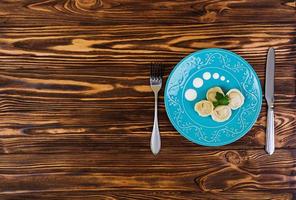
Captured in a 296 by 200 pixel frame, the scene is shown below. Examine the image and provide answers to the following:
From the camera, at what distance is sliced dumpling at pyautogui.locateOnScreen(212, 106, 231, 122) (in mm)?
797

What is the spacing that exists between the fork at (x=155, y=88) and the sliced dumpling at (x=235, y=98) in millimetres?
183

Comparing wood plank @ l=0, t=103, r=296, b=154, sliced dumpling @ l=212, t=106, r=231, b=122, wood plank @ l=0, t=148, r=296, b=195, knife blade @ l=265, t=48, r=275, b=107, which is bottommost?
wood plank @ l=0, t=148, r=296, b=195

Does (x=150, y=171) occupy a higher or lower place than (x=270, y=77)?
lower

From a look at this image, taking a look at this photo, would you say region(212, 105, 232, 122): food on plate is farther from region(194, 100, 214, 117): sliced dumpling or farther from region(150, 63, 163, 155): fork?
region(150, 63, 163, 155): fork

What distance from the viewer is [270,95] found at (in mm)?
803

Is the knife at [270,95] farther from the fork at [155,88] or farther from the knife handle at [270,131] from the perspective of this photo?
the fork at [155,88]

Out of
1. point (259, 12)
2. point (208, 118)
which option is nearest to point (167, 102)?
point (208, 118)

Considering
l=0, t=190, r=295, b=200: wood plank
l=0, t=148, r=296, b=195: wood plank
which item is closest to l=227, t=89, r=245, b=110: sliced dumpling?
l=0, t=148, r=296, b=195: wood plank

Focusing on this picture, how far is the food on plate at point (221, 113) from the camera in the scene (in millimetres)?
796

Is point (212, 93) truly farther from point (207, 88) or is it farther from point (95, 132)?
point (95, 132)

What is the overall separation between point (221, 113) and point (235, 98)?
5 centimetres

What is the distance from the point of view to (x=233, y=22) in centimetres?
82

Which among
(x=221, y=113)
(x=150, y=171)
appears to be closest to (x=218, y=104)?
(x=221, y=113)

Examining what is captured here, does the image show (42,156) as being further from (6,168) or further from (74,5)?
(74,5)
